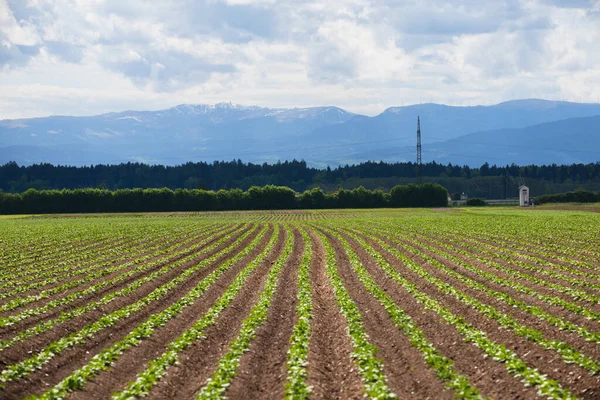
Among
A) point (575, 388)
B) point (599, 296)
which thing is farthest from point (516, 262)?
point (575, 388)

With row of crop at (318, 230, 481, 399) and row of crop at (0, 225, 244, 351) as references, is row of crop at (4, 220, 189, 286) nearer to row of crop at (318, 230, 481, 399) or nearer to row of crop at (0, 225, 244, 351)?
row of crop at (0, 225, 244, 351)

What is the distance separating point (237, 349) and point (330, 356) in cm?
243

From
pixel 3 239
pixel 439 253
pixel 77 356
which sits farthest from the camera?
pixel 3 239

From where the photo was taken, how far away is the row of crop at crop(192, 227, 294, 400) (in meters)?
13.0

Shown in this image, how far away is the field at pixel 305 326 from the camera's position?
44.9 ft

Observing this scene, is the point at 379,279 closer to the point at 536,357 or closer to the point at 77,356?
the point at 536,357

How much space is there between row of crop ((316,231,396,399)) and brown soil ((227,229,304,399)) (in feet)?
5.76

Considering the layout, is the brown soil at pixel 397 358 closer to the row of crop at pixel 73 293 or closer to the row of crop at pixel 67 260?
A: the row of crop at pixel 73 293

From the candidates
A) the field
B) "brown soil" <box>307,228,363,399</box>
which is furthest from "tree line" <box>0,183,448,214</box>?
"brown soil" <box>307,228,363,399</box>

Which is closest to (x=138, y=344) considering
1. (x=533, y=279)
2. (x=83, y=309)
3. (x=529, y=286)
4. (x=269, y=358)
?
(x=269, y=358)

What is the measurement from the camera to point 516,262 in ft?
108

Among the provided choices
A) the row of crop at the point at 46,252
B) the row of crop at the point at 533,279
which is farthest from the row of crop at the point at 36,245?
the row of crop at the point at 533,279

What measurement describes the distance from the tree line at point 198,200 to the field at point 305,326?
114253 millimetres

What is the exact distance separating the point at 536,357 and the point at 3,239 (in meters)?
51.5
